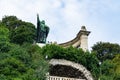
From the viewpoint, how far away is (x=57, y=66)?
3244 cm

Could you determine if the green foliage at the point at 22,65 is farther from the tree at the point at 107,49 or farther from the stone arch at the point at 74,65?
the tree at the point at 107,49

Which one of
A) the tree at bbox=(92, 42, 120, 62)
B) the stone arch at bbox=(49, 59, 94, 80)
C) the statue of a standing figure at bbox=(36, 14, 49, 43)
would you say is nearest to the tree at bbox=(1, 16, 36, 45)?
the statue of a standing figure at bbox=(36, 14, 49, 43)

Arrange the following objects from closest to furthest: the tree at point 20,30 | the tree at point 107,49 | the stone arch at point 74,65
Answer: the stone arch at point 74,65, the tree at point 20,30, the tree at point 107,49

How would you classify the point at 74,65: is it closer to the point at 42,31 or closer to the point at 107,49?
the point at 42,31

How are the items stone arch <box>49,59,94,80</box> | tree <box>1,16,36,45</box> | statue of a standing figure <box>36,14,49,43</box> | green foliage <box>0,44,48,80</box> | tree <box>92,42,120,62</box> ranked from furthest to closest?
1. tree <box>92,42,120,62</box>
2. statue of a standing figure <box>36,14,49,43</box>
3. tree <box>1,16,36,45</box>
4. stone arch <box>49,59,94,80</box>
5. green foliage <box>0,44,48,80</box>

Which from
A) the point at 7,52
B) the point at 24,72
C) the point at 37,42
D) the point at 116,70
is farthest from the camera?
the point at 37,42

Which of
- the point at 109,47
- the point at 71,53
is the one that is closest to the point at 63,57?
the point at 71,53

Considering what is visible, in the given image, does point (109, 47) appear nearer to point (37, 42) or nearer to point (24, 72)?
point (37, 42)

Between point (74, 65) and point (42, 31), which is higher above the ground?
point (42, 31)

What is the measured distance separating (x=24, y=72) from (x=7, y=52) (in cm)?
294

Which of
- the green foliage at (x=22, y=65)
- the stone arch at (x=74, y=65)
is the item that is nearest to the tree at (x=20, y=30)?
the green foliage at (x=22, y=65)

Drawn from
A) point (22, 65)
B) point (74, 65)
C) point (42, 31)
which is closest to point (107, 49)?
point (42, 31)

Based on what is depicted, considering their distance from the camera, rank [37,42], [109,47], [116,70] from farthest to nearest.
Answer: [109,47] → [37,42] → [116,70]

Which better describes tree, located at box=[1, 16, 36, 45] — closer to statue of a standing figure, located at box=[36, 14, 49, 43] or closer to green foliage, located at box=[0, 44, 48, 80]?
statue of a standing figure, located at box=[36, 14, 49, 43]
